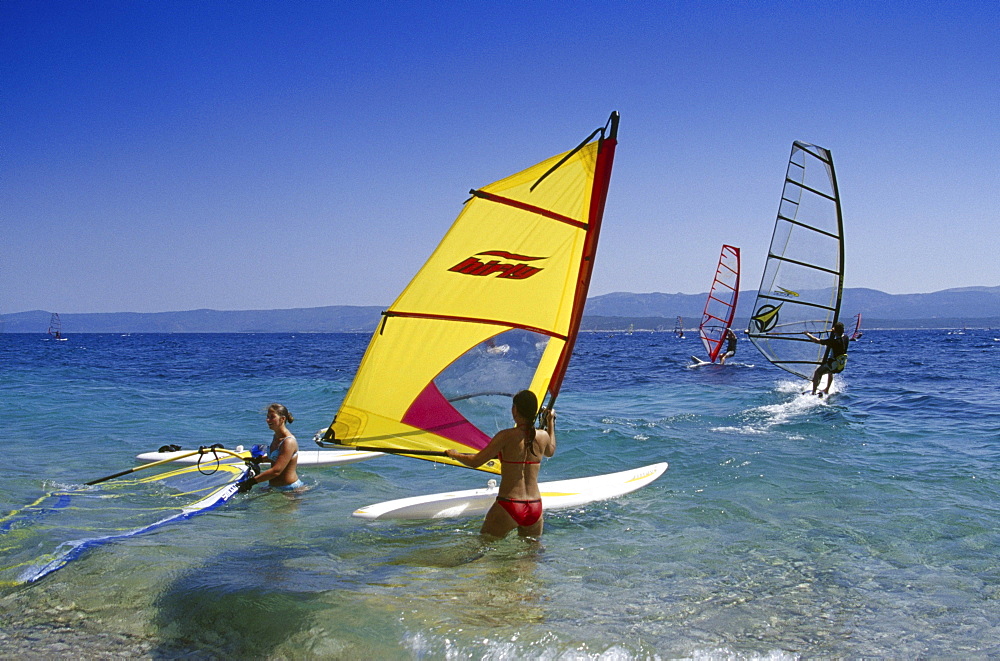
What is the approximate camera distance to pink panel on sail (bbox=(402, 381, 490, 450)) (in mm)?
5441

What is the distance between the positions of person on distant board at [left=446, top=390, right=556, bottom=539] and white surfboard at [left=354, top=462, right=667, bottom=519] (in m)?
0.93

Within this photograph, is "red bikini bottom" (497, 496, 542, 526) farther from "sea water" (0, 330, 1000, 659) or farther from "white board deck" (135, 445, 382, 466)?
"white board deck" (135, 445, 382, 466)

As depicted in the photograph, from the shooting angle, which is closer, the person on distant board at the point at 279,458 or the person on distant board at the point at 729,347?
the person on distant board at the point at 279,458

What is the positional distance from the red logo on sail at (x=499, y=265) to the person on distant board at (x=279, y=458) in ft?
9.42

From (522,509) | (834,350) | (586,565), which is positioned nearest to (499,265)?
(522,509)

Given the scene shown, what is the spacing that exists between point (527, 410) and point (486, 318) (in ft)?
2.64

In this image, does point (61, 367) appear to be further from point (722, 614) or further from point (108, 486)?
point (722, 614)

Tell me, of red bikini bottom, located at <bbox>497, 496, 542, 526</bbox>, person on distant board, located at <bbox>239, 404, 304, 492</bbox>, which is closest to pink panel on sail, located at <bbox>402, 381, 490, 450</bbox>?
red bikini bottom, located at <bbox>497, 496, 542, 526</bbox>

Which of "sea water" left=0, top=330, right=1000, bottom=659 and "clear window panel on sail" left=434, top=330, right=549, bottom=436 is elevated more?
"clear window panel on sail" left=434, top=330, right=549, bottom=436

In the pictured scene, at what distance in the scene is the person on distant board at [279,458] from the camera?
694cm

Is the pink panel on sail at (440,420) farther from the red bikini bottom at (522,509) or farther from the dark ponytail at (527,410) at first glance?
the dark ponytail at (527,410)

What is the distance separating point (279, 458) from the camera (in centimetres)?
719

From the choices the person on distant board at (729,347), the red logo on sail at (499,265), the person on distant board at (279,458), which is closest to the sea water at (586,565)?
the person on distant board at (279,458)

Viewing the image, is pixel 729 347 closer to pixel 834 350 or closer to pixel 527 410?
pixel 834 350
